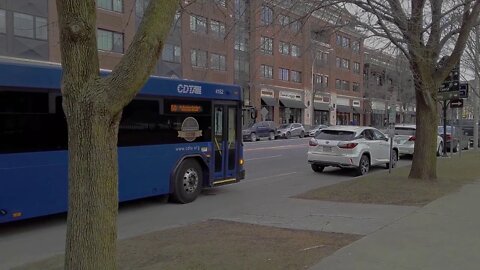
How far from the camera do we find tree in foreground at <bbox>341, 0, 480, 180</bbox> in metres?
12.1

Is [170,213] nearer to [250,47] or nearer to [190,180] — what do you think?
[190,180]

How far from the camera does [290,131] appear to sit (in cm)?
5072

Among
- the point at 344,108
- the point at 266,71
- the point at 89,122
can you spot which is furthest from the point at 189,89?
the point at 344,108

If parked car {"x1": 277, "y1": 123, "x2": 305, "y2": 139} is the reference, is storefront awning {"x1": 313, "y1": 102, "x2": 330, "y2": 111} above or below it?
above

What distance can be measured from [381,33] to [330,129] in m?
6.07

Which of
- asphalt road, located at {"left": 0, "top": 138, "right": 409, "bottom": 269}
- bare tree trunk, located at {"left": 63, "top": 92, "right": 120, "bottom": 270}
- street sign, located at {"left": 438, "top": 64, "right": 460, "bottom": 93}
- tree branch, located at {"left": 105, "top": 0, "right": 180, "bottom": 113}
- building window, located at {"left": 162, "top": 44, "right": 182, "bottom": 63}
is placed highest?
building window, located at {"left": 162, "top": 44, "right": 182, "bottom": 63}

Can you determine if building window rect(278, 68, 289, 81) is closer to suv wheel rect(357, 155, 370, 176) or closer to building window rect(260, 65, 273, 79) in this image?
building window rect(260, 65, 273, 79)

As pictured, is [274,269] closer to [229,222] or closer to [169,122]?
[229,222]

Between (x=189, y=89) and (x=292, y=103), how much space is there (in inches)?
2309

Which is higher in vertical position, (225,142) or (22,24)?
(22,24)

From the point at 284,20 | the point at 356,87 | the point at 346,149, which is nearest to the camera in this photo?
the point at 284,20

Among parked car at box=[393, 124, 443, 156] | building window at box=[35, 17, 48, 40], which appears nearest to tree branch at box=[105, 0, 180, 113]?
parked car at box=[393, 124, 443, 156]

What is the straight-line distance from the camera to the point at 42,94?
8.55 m

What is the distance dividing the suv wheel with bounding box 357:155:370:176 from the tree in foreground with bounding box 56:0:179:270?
14.0 m
